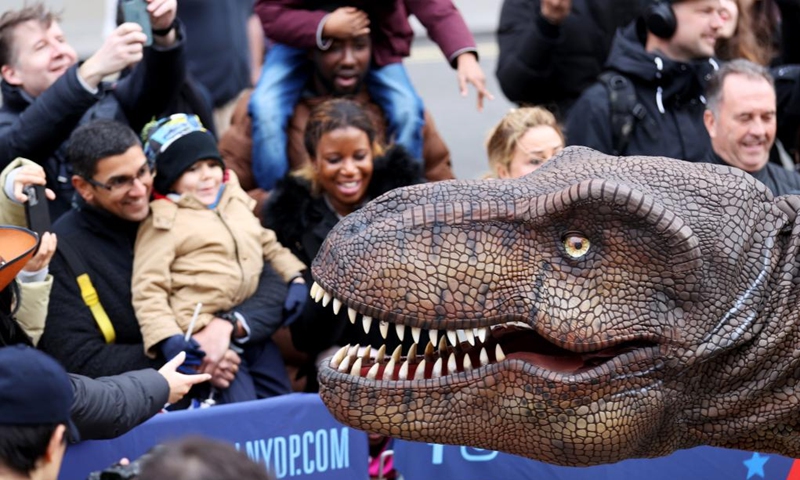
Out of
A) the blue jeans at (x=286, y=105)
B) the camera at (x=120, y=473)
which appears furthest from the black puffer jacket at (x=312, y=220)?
the camera at (x=120, y=473)

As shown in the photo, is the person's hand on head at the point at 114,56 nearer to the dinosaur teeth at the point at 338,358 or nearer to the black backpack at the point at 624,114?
the black backpack at the point at 624,114

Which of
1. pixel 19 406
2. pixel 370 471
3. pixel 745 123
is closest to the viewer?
pixel 19 406

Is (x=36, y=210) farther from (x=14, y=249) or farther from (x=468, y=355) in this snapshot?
(x=468, y=355)

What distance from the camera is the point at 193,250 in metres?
5.68

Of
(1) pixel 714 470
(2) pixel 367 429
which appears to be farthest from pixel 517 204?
(1) pixel 714 470

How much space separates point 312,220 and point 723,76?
195 centimetres

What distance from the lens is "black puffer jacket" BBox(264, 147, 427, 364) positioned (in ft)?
19.7

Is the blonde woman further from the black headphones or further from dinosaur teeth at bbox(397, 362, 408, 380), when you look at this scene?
dinosaur teeth at bbox(397, 362, 408, 380)

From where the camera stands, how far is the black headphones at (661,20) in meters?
6.77

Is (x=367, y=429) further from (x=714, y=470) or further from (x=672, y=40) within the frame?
(x=672, y=40)

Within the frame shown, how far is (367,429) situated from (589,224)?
799mm

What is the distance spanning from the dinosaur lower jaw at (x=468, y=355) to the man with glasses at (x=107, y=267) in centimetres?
180

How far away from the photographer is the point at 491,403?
3754 millimetres

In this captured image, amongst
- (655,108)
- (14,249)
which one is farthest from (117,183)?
(655,108)
